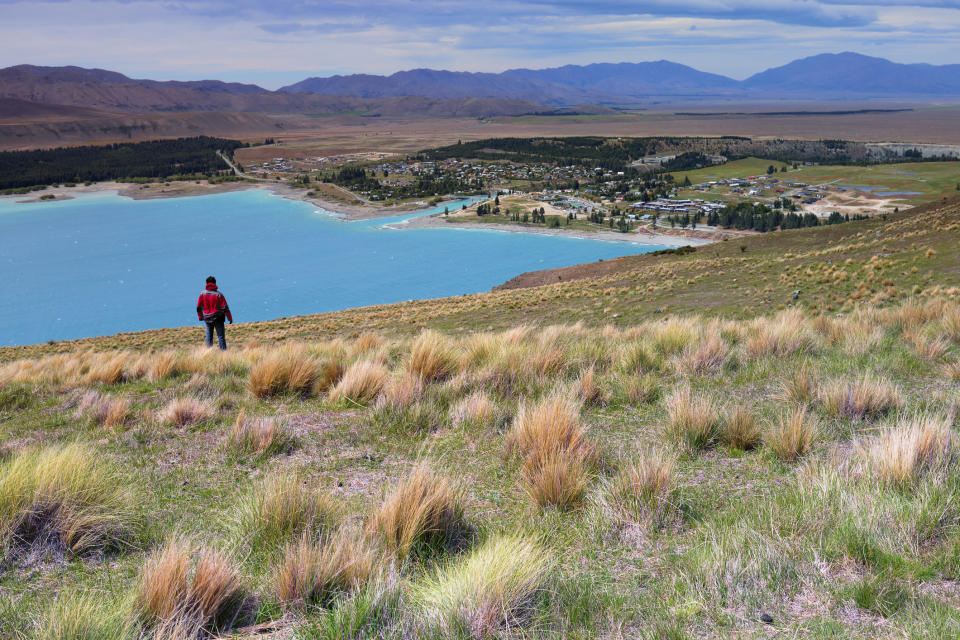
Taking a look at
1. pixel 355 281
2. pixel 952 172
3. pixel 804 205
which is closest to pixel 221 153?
pixel 355 281

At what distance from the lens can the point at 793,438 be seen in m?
3.61

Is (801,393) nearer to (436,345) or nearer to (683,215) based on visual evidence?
(436,345)

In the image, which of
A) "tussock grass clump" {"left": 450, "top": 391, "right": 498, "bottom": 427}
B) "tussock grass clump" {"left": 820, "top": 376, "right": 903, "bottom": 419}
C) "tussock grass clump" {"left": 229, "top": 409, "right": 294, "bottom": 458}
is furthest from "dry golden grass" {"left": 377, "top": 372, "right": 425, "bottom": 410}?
"tussock grass clump" {"left": 820, "top": 376, "right": 903, "bottom": 419}

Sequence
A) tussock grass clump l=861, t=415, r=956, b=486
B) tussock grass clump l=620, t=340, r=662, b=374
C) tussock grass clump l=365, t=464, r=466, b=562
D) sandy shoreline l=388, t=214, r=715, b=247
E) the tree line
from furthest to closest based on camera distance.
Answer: the tree line
sandy shoreline l=388, t=214, r=715, b=247
tussock grass clump l=620, t=340, r=662, b=374
tussock grass clump l=861, t=415, r=956, b=486
tussock grass clump l=365, t=464, r=466, b=562

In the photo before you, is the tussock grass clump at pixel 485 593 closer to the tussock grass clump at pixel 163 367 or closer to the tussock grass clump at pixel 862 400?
the tussock grass clump at pixel 862 400

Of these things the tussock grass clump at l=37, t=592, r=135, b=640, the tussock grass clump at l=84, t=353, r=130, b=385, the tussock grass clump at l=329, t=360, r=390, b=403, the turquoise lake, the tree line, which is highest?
the tree line

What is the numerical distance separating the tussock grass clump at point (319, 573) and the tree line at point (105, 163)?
169643 millimetres

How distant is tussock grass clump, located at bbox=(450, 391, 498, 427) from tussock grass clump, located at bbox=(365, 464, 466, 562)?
1.62m

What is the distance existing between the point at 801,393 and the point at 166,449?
→ 5.25m

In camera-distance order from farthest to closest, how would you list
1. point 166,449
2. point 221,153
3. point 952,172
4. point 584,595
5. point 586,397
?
point 221,153
point 952,172
point 586,397
point 166,449
point 584,595

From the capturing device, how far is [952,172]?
116312mm

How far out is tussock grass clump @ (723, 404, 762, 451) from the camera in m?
3.87

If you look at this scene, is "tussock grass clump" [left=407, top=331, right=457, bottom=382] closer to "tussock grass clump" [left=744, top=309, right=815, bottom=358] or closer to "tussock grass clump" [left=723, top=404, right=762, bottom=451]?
"tussock grass clump" [left=723, top=404, right=762, bottom=451]

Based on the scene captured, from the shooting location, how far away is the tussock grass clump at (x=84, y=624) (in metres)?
1.98
